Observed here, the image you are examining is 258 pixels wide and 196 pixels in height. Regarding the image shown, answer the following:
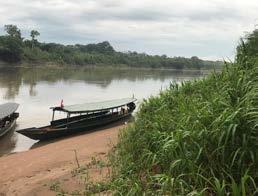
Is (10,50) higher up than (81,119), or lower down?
higher up

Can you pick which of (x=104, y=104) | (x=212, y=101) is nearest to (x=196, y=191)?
(x=212, y=101)

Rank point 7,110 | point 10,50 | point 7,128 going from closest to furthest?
point 7,128 → point 7,110 → point 10,50

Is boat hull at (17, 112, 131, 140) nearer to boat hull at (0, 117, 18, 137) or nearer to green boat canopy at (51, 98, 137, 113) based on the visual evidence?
green boat canopy at (51, 98, 137, 113)

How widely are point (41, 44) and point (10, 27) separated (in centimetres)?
872

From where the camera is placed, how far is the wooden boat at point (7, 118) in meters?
15.9

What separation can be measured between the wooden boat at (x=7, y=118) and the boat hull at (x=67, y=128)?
5.14ft

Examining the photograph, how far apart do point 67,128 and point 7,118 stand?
A: 3039mm

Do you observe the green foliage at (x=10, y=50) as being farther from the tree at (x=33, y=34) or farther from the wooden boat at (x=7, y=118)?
the wooden boat at (x=7, y=118)

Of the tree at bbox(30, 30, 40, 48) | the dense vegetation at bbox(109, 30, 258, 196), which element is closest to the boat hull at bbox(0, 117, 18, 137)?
the dense vegetation at bbox(109, 30, 258, 196)

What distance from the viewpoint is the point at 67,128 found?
15.5 m

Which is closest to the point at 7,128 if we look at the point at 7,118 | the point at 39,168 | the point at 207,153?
the point at 7,118

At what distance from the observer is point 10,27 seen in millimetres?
84000

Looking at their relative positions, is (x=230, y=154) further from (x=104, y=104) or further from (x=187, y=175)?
(x=104, y=104)

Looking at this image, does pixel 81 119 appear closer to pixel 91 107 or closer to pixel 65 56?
A: pixel 91 107
